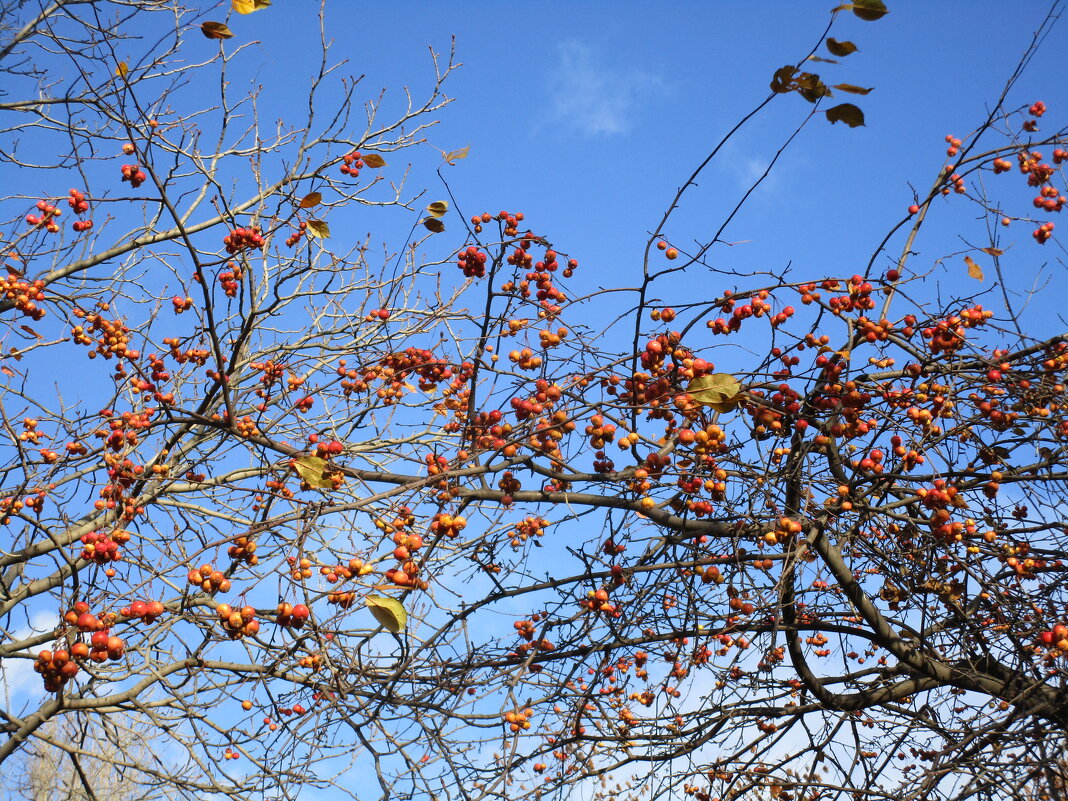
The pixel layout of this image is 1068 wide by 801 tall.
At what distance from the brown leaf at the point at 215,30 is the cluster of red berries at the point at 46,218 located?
9.75ft

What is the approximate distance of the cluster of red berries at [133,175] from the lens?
14.2 ft

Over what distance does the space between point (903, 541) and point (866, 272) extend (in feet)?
4.16

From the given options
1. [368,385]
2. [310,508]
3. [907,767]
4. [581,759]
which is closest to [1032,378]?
[907,767]

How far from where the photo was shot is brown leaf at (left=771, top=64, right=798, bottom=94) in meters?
2.48

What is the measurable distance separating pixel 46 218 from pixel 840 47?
16.6 ft

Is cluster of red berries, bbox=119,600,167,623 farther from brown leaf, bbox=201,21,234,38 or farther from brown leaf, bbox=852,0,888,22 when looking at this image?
brown leaf, bbox=852,0,888,22

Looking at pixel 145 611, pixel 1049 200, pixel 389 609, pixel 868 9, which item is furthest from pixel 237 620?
pixel 1049 200

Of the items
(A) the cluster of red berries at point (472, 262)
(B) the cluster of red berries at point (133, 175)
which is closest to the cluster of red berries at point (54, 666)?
(A) the cluster of red berries at point (472, 262)

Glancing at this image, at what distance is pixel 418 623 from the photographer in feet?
14.5

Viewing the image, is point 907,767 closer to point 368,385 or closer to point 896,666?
point 896,666

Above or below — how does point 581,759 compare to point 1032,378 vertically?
below

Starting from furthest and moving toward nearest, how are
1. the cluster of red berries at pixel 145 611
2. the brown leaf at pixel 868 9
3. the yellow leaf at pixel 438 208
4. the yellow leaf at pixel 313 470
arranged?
the yellow leaf at pixel 438 208
the yellow leaf at pixel 313 470
the cluster of red berries at pixel 145 611
the brown leaf at pixel 868 9

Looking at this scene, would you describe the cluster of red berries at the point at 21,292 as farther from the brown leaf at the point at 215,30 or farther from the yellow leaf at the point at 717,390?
the yellow leaf at the point at 717,390

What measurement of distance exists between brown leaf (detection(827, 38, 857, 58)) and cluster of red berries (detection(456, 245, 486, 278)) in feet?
5.37
